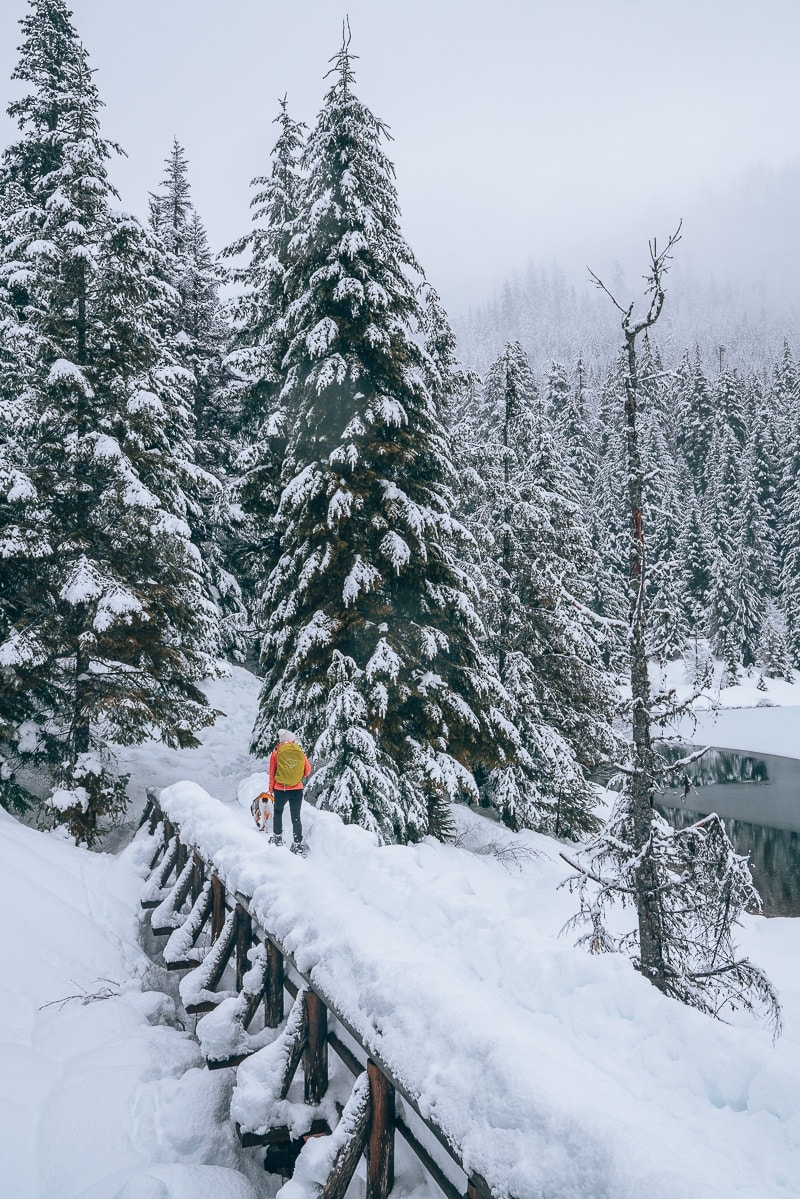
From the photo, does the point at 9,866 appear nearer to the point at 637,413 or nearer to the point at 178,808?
the point at 178,808

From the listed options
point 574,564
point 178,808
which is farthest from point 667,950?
point 574,564

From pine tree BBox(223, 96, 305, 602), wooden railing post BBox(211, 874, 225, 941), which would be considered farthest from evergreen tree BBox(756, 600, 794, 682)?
wooden railing post BBox(211, 874, 225, 941)

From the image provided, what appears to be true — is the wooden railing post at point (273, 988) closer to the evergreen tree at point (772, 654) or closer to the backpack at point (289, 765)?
the backpack at point (289, 765)

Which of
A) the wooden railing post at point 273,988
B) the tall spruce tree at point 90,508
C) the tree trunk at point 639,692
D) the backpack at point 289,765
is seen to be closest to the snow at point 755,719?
the tall spruce tree at point 90,508

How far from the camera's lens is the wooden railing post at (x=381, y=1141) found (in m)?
4.33

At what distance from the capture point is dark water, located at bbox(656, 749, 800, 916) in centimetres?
2159

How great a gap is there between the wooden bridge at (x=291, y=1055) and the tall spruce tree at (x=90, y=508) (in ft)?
18.0

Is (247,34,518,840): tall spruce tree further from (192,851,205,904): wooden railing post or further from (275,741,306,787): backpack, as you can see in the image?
(192,851,205,904): wooden railing post

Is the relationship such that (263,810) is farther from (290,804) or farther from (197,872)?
(197,872)

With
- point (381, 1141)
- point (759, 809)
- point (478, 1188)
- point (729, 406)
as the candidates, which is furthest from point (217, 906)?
point (729, 406)

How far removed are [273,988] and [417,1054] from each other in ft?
11.3

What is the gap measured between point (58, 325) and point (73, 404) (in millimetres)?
1640

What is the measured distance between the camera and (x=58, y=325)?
1389cm

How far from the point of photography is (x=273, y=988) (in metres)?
6.76
